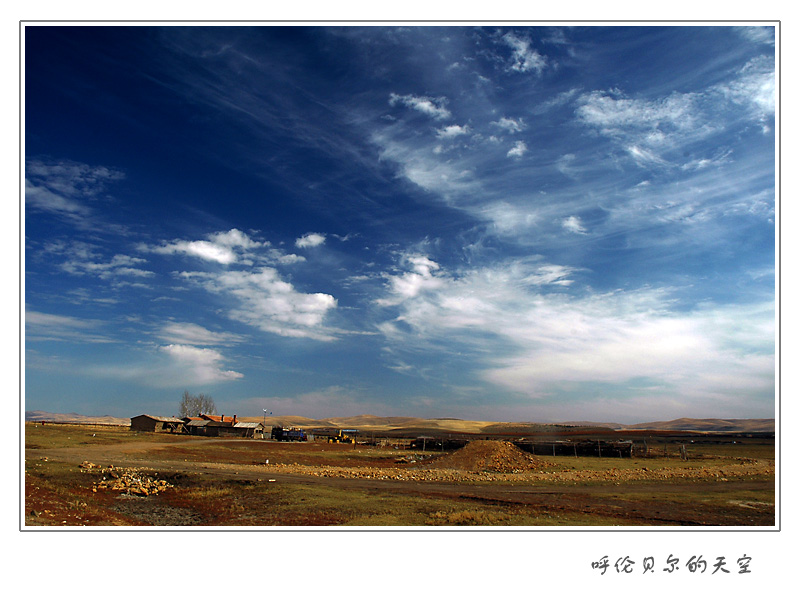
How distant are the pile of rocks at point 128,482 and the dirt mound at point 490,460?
1036 inches

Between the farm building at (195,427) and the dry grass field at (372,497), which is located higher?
the dry grass field at (372,497)

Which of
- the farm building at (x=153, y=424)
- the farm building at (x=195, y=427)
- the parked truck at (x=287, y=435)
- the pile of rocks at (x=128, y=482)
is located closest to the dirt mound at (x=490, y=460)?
the pile of rocks at (x=128, y=482)

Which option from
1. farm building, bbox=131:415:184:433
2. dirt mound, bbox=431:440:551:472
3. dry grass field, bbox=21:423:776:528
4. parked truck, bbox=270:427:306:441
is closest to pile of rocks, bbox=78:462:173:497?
dry grass field, bbox=21:423:776:528

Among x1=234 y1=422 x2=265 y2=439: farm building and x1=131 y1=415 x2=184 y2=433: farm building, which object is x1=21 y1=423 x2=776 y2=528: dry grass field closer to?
x1=234 y1=422 x2=265 y2=439: farm building

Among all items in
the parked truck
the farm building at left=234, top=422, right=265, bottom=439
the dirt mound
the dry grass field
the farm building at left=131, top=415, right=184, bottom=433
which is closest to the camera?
the dry grass field

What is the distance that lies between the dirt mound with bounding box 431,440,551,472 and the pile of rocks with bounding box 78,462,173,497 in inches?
1036

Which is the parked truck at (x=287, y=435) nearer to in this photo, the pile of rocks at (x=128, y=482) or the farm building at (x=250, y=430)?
the farm building at (x=250, y=430)

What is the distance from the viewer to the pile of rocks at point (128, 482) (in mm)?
26766

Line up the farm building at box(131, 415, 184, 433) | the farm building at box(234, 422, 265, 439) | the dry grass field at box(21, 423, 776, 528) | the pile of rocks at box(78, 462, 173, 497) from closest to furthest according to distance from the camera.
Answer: the dry grass field at box(21, 423, 776, 528) < the pile of rocks at box(78, 462, 173, 497) < the farm building at box(131, 415, 184, 433) < the farm building at box(234, 422, 265, 439)

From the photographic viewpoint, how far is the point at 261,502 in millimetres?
23625

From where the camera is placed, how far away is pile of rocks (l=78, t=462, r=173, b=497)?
2677 cm

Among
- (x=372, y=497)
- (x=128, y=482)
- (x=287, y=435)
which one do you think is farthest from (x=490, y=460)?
(x=287, y=435)
